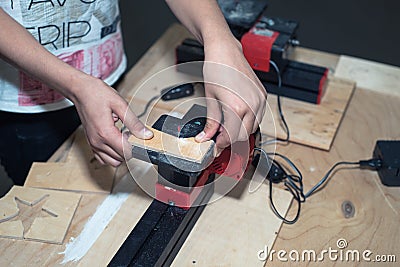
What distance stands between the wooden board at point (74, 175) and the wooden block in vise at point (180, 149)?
0.23 metres

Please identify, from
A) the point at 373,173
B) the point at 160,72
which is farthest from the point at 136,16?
the point at 373,173

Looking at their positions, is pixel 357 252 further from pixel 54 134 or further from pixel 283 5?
pixel 283 5

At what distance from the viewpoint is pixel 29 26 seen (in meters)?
1.10

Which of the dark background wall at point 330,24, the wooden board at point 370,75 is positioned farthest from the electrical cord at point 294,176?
the dark background wall at point 330,24

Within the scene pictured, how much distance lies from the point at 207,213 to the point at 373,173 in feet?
1.25

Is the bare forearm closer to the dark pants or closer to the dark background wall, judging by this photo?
the dark pants

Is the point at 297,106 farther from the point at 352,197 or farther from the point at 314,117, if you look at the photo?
the point at 352,197

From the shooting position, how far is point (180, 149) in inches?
37.5

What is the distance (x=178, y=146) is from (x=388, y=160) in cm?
49

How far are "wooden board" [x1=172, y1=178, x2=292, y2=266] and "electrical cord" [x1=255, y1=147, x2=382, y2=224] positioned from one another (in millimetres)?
19

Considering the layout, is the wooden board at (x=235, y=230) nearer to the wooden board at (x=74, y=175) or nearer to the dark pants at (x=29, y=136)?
the wooden board at (x=74, y=175)

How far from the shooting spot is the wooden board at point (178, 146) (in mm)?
942

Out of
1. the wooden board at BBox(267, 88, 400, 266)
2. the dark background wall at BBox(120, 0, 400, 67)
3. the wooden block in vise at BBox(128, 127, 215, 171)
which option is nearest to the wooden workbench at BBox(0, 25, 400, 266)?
the wooden board at BBox(267, 88, 400, 266)

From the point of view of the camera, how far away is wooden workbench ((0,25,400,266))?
1039 millimetres
